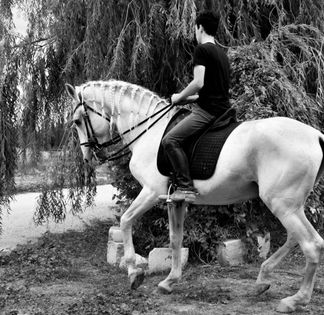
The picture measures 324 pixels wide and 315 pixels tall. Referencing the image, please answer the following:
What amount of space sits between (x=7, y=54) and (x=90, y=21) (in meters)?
1.71

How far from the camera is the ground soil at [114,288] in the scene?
188 inches

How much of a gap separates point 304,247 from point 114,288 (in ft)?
7.00

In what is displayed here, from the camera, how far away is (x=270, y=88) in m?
6.69

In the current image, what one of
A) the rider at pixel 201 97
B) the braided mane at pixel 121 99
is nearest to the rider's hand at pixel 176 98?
the rider at pixel 201 97

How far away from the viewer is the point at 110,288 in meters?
5.60

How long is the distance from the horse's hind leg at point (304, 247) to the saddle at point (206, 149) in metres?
0.85

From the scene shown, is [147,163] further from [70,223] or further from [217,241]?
[70,223]

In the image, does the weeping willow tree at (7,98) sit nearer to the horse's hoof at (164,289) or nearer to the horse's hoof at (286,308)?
the horse's hoof at (164,289)

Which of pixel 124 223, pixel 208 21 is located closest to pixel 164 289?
pixel 124 223

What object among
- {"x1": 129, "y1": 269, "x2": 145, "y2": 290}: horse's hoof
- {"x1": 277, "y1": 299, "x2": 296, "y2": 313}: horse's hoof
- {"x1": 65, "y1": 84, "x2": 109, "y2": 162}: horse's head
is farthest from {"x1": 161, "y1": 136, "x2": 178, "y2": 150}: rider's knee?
{"x1": 277, "y1": 299, "x2": 296, "y2": 313}: horse's hoof

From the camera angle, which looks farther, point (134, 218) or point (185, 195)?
point (134, 218)

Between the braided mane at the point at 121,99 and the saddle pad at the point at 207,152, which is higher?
the braided mane at the point at 121,99

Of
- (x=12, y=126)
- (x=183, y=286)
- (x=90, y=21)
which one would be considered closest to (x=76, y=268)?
(x=183, y=286)

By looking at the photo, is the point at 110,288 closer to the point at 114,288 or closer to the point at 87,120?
the point at 114,288
